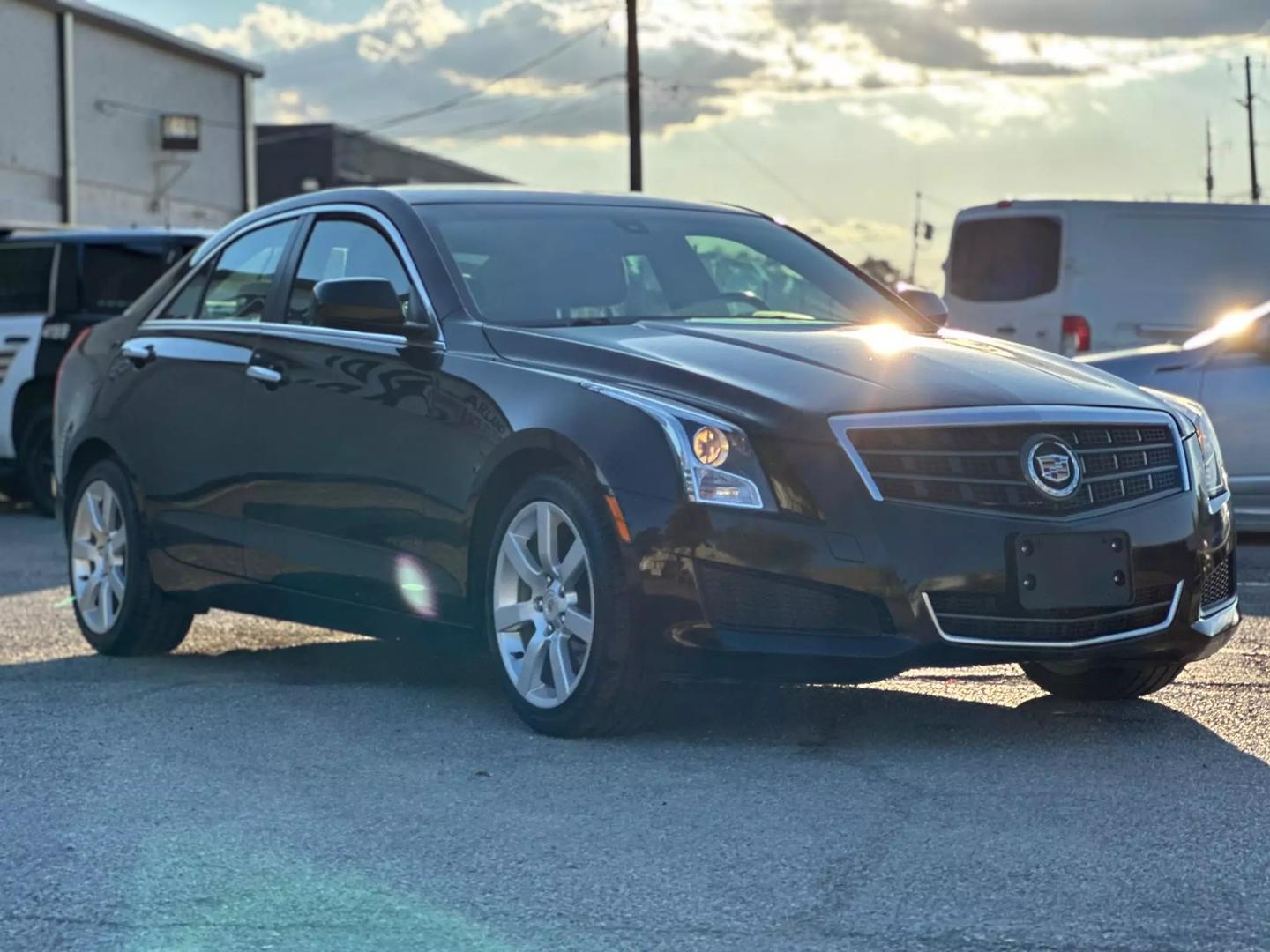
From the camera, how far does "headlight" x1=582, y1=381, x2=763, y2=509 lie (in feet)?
17.0

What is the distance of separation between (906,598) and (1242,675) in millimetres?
2082

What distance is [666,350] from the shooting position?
5.65 m

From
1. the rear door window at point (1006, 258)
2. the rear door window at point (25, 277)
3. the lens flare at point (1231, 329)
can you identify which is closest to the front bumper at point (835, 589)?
the lens flare at point (1231, 329)

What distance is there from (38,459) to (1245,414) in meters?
8.21

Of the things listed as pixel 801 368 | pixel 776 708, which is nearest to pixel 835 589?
pixel 801 368

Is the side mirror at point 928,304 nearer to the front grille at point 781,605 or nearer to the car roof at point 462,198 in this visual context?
the car roof at point 462,198

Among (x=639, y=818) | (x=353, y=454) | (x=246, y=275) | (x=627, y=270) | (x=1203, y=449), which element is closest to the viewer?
(x=639, y=818)

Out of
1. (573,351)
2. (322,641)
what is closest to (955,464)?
(573,351)

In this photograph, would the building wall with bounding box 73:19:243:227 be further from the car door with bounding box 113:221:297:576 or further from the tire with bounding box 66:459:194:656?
the car door with bounding box 113:221:297:576

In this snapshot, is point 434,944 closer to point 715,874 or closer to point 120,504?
point 715,874

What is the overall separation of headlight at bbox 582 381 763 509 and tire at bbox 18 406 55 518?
9.83 metres

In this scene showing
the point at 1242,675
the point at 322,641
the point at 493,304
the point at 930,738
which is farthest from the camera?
the point at 322,641

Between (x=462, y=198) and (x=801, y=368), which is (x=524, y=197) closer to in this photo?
(x=462, y=198)

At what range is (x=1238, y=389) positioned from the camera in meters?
10.7
